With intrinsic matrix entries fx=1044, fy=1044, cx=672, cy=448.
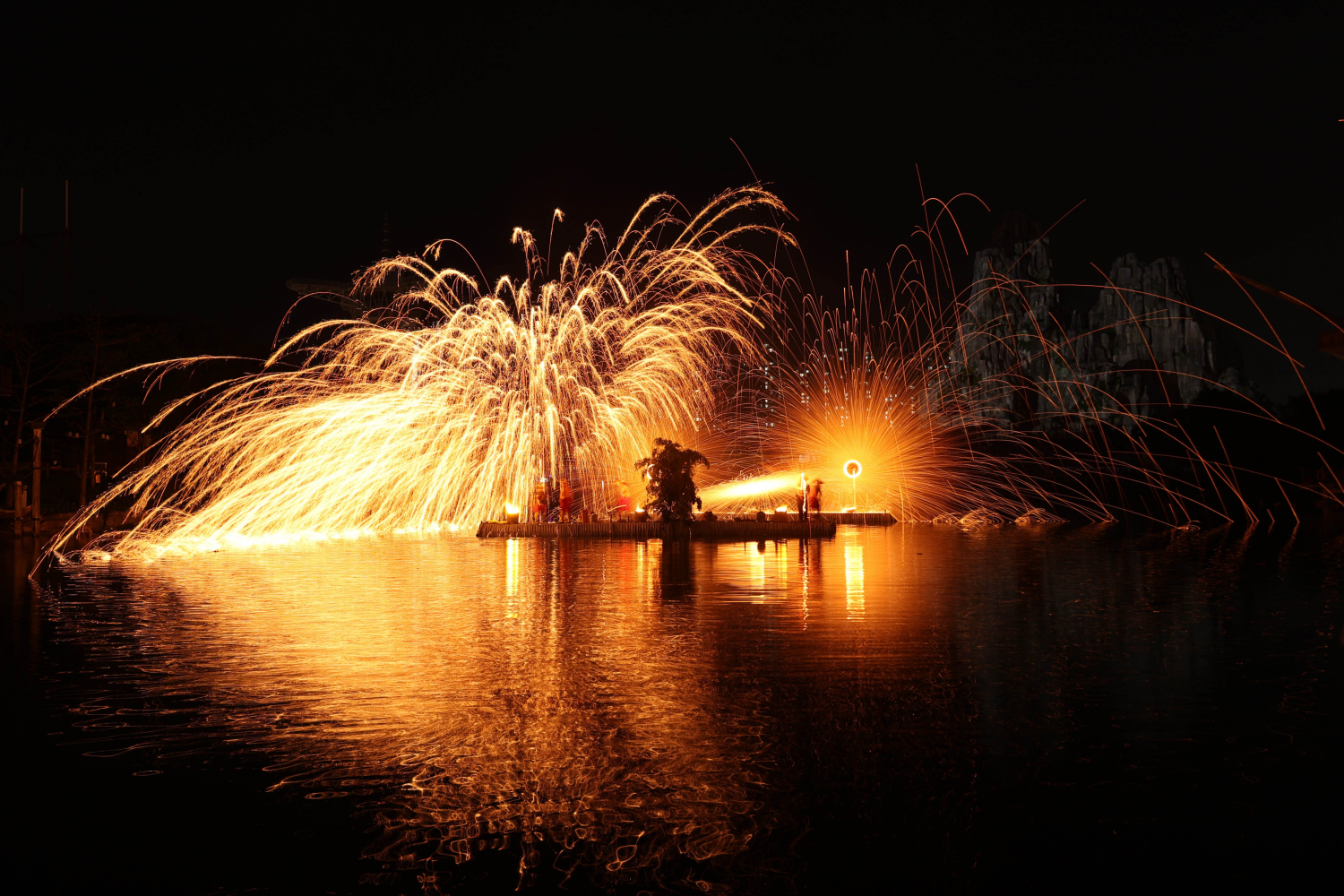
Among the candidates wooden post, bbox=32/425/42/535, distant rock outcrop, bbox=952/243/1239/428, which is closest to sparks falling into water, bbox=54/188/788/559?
wooden post, bbox=32/425/42/535

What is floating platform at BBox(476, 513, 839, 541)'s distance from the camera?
33.9 metres

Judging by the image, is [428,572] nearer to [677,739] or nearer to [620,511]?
[677,739]

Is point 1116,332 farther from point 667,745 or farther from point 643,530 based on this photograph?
point 667,745

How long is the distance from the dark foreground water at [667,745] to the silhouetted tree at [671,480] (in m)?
18.5

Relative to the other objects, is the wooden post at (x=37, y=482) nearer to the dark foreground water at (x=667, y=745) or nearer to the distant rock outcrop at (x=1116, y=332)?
the dark foreground water at (x=667, y=745)

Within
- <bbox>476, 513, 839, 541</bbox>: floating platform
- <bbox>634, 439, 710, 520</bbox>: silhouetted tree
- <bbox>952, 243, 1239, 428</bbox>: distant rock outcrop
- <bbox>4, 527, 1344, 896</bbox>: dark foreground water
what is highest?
<bbox>952, 243, 1239, 428</bbox>: distant rock outcrop

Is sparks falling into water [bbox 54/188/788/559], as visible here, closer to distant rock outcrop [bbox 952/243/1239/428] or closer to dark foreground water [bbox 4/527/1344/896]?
dark foreground water [bbox 4/527/1344/896]

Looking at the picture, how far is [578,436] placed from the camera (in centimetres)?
3559

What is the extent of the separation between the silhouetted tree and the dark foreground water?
60.8 ft

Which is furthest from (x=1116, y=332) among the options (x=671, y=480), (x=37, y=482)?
(x=37, y=482)

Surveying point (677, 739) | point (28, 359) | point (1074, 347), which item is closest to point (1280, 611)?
point (677, 739)

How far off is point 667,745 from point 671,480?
27.0m

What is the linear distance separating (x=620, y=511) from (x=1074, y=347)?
386ft

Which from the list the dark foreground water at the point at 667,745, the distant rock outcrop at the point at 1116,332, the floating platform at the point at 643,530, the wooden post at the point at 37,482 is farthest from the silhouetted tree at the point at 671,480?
the distant rock outcrop at the point at 1116,332
